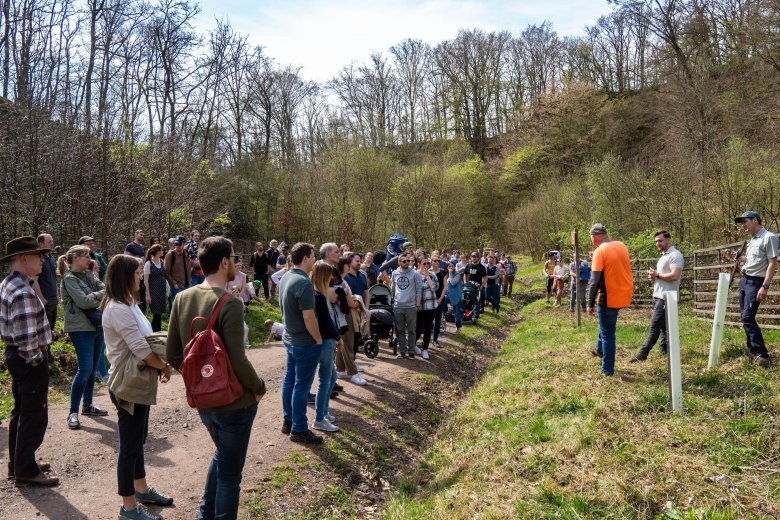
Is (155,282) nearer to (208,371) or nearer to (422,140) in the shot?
(208,371)

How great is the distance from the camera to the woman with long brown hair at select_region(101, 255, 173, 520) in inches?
147

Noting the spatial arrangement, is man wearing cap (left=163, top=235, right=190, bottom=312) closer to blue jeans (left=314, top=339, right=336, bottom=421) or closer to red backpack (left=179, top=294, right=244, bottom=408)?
blue jeans (left=314, top=339, right=336, bottom=421)

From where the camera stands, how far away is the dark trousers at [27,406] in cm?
432

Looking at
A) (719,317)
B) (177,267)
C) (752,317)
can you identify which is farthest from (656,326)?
(177,267)

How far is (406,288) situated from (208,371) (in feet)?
22.0

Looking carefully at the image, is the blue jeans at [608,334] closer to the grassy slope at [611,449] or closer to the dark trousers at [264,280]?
the grassy slope at [611,449]

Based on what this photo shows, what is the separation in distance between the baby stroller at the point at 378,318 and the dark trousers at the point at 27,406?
5712mm

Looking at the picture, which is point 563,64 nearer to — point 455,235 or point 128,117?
point 455,235

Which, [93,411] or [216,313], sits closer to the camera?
[216,313]

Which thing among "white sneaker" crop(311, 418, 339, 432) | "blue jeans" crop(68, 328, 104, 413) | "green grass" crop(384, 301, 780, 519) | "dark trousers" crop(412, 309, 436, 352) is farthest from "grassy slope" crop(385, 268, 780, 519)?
"blue jeans" crop(68, 328, 104, 413)

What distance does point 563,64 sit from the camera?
5091 centimetres

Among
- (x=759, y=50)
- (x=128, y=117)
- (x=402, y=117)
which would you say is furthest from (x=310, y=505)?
(x=402, y=117)

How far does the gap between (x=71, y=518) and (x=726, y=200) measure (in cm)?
1909

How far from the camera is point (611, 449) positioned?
458 centimetres
